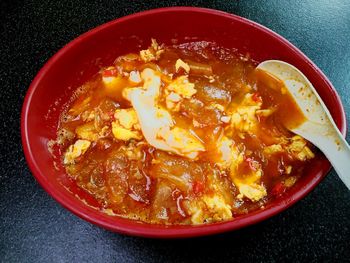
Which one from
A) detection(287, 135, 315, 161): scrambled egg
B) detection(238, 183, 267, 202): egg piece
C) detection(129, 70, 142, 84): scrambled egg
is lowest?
detection(238, 183, 267, 202): egg piece

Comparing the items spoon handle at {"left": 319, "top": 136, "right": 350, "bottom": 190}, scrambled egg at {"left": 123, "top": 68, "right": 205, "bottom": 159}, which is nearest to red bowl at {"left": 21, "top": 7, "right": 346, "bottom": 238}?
spoon handle at {"left": 319, "top": 136, "right": 350, "bottom": 190}

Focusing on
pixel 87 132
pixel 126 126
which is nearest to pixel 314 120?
pixel 126 126

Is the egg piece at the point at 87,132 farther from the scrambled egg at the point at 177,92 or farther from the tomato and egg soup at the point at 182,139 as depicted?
the scrambled egg at the point at 177,92

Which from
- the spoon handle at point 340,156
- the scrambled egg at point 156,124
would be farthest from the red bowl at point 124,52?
the scrambled egg at point 156,124

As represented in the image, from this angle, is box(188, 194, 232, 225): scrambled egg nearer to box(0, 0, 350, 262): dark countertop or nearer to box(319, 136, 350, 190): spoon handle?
box(0, 0, 350, 262): dark countertop

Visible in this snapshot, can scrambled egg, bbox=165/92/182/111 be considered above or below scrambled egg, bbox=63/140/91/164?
above

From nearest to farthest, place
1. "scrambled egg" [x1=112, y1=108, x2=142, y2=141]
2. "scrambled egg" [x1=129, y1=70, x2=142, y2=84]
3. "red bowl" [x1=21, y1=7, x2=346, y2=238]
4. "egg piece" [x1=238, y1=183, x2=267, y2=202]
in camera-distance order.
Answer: "red bowl" [x1=21, y1=7, x2=346, y2=238] → "egg piece" [x1=238, y1=183, x2=267, y2=202] → "scrambled egg" [x1=112, y1=108, x2=142, y2=141] → "scrambled egg" [x1=129, y1=70, x2=142, y2=84]

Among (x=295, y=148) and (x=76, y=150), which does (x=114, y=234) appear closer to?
(x=76, y=150)

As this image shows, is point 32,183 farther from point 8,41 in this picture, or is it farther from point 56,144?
point 8,41
